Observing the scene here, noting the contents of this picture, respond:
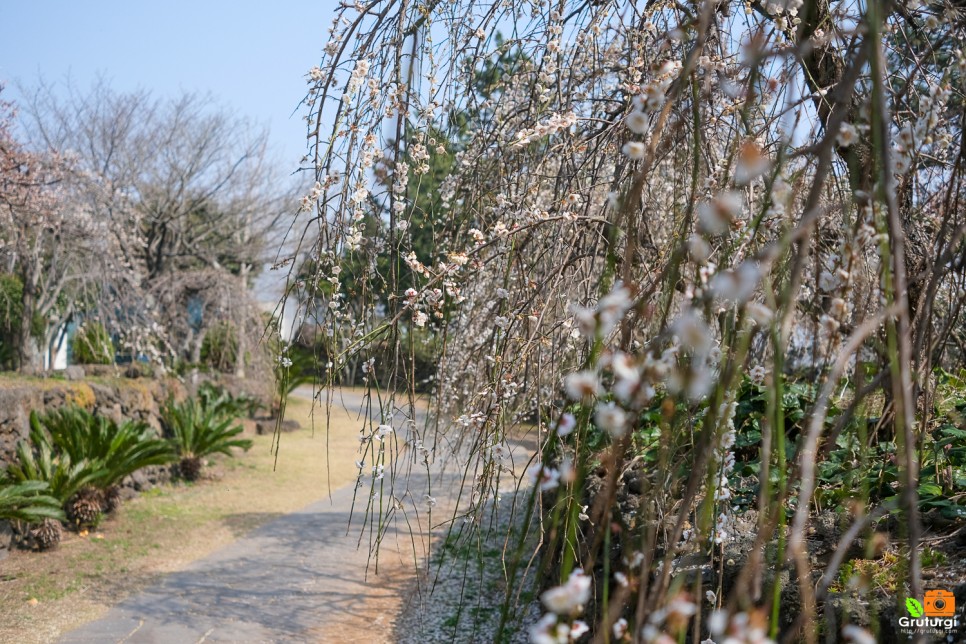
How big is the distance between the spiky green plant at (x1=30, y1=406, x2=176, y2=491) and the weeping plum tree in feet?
11.5

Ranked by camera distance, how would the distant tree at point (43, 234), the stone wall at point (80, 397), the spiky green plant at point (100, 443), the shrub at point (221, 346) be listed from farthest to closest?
the shrub at point (221, 346)
the distant tree at point (43, 234)
the spiky green plant at point (100, 443)
the stone wall at point (80, 397)

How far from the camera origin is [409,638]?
3.99 m

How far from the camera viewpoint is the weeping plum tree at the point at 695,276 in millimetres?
919

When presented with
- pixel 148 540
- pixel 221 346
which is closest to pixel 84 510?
pixel 148 540

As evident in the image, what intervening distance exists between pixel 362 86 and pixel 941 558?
201 cm

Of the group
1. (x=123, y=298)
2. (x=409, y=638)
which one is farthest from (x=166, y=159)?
(x=409, y=638)

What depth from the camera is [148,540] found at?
18.0 feet

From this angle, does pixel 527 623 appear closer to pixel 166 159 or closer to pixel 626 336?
pixel 626 336

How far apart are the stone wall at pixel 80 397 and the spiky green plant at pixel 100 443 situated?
147mm

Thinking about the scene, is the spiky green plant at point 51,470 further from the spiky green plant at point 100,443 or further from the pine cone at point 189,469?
the pine cone at point 189,469

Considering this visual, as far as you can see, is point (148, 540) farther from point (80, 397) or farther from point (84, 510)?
point (80, 397)

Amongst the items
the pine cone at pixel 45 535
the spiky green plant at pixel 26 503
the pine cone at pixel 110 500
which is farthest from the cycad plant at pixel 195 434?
the spiky green plant at pixel 26 503

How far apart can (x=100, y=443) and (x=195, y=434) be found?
2.13 meters

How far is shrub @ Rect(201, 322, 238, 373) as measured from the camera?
11.7 meters
